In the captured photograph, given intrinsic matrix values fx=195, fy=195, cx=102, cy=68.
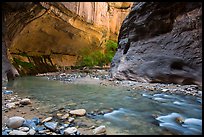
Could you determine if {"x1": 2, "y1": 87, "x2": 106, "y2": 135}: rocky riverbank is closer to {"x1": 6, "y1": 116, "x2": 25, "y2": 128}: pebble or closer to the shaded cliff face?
{"x1": 6, "y1": 116, "x2": 25, "y2": 128}: pebble

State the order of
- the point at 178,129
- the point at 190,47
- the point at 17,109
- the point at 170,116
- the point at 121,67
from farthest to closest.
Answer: the point at 121,67 < the point at 190,47 < the point at 17,109 < the point at 170,116 < the point at 178,129

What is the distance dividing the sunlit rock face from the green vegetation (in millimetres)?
506

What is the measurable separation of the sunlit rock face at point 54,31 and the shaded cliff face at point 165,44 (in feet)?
16.7

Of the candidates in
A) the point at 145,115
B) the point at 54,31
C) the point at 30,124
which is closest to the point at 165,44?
the point at 145,115

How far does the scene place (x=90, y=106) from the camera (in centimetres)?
332

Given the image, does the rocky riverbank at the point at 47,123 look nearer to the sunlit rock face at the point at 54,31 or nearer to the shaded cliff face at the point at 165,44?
the shaded cliff face at the point at 165,44

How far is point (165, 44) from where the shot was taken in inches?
269

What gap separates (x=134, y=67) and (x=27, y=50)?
887 centimetres

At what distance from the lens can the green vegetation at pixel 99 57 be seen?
58.8 feet

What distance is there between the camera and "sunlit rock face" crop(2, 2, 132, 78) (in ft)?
32.4

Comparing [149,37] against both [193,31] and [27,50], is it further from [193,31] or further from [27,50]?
[27,50]

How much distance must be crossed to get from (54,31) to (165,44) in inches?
380

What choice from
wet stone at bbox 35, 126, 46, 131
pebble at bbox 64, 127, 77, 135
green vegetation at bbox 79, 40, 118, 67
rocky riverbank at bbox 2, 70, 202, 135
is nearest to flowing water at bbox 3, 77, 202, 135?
rocky riverbank at bbox 2, 70, 202, 135

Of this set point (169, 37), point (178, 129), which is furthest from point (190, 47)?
point (178, 129)
